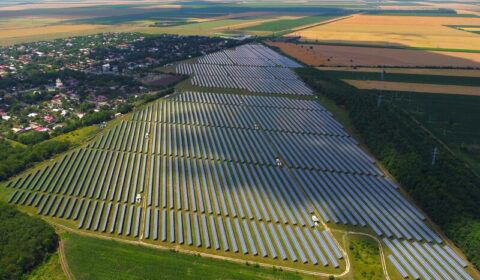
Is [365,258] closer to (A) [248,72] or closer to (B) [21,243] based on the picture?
(B) [21,243]

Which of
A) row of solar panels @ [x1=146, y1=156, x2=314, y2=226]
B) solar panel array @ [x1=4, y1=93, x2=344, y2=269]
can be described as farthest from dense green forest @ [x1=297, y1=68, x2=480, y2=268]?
row of solar panels @ [x1=146, y1=156, x2=314, y2=226]

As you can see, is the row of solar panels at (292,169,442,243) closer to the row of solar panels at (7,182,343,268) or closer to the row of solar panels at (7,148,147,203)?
the row of solar panels at (7,182,343,268)

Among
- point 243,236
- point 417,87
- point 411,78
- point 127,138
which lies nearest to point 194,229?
point 243,236

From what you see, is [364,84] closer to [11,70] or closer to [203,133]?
[203,133]

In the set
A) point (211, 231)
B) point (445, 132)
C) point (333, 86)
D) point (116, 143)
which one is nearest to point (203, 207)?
point (211, 231)

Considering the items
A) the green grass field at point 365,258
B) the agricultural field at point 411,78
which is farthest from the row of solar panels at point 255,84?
the green grass field at point 365,258

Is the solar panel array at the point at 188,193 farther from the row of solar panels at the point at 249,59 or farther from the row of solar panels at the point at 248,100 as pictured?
the row of solar panels at the point at 249,59

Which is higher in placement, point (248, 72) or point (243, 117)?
point (248, 72)
